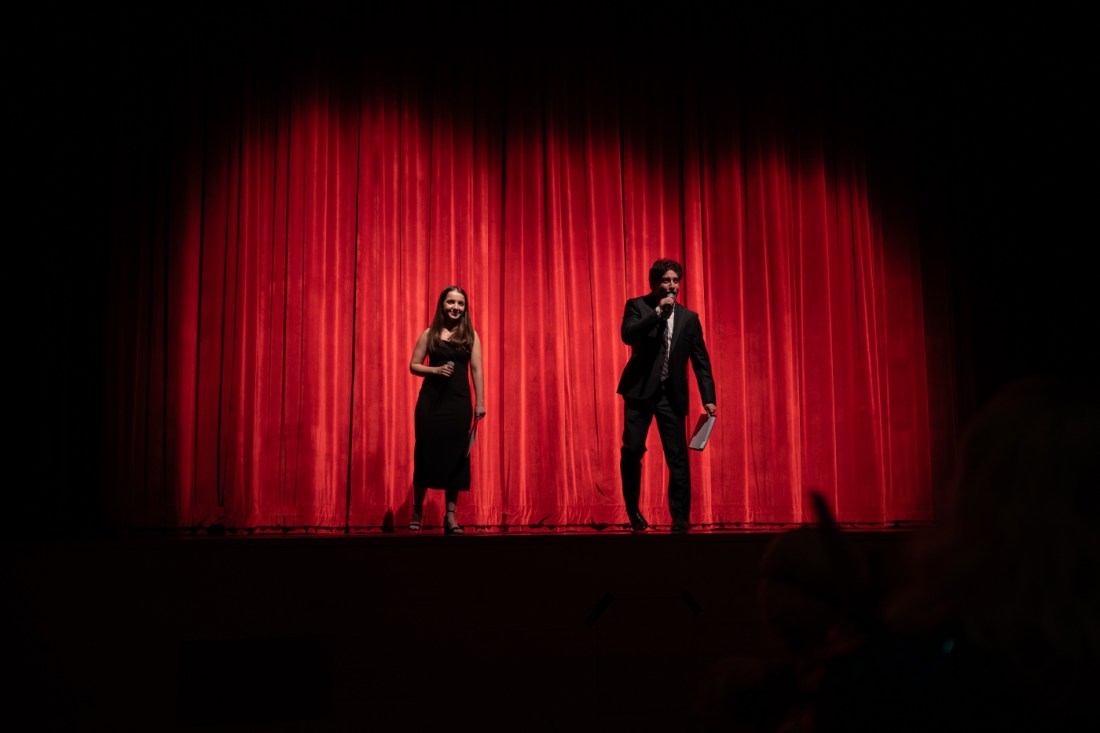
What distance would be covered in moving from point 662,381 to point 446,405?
120cm

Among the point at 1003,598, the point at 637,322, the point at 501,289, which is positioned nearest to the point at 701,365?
the point at 637,322

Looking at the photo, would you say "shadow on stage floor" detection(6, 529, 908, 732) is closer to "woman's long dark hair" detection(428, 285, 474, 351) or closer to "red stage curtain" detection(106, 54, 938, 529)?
"woman's long dark hair" detection(428, 285, 474, 351)

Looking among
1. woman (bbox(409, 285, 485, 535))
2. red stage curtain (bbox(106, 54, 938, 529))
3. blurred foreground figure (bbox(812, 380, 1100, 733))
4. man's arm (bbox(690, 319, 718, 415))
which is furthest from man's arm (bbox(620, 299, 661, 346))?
blurred foreground figure (bbox(812, 380, 1100, 733))

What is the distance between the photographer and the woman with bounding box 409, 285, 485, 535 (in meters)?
4.74

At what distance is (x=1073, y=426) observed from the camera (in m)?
0.84

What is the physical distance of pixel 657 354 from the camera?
4754 millimetres

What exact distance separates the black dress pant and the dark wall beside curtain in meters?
1.25

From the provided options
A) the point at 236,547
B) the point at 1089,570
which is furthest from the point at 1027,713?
the point at 236,547

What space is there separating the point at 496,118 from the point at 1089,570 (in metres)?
5.88

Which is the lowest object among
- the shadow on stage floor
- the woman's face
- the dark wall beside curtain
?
the shadow on stage floor

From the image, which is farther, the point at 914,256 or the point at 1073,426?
the point at 914,256

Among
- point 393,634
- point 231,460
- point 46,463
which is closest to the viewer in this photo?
point 393,634

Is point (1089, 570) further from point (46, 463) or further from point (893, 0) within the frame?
point (893, 0)

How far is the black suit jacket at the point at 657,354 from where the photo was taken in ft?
15.4
